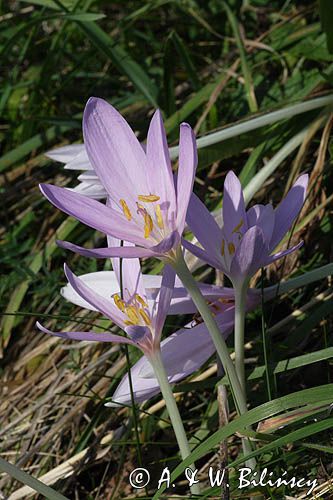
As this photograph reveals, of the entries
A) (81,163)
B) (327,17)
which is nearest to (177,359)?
(81,163)

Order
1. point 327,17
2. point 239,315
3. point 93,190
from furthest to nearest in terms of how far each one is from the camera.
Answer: point 327,17
point 93,190
point 239,315

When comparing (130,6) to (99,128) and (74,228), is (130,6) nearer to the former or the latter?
(74,228)

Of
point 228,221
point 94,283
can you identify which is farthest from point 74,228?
point 228,221

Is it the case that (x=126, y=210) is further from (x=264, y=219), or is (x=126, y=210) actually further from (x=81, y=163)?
(x=81, y=163)

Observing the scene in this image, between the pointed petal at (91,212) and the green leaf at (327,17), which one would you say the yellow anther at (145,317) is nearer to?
the pointed petal at (91,212)

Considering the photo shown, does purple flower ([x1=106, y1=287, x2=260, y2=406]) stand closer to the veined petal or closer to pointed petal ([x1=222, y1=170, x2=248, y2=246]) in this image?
pointed petal ([x1=222, y1=170, x2=248, y2=246])
